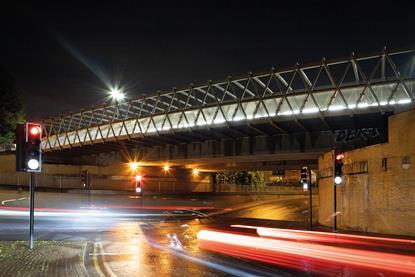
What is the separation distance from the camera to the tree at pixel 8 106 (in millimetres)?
53562

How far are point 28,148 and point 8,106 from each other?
144 ft

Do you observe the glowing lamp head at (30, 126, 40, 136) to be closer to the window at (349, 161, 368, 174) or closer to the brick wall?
the brick wall

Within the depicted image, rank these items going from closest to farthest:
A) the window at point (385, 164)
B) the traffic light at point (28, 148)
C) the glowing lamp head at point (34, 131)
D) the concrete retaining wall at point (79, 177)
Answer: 1. the traffic light at point (28, 148)
2. the glowing lamp head at point (34, 131)
3. the window at point (385, 164)
4. the concrete retaining wall at point (79, 177)

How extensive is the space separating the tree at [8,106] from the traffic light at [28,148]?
141 feet

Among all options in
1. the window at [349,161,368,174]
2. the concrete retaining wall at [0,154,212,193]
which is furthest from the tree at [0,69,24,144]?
the window at [349,161,368,174]

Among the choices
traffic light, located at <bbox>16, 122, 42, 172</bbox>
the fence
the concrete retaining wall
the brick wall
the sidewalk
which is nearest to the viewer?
the sidewalk

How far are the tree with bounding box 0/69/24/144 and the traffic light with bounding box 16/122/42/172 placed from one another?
4288cm

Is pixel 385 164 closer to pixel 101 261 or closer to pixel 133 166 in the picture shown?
pixel 101 261

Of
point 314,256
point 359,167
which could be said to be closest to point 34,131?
point 314,256

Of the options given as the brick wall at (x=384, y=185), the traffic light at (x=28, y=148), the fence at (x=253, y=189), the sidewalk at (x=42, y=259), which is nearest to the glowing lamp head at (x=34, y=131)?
the traffic light at (x=28, y=148)

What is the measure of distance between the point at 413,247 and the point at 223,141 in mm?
19731

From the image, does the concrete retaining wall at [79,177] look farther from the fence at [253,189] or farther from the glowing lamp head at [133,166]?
the fence at [253,189]

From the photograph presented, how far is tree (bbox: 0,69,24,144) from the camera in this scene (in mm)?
53562

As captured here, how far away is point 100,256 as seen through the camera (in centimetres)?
1382
